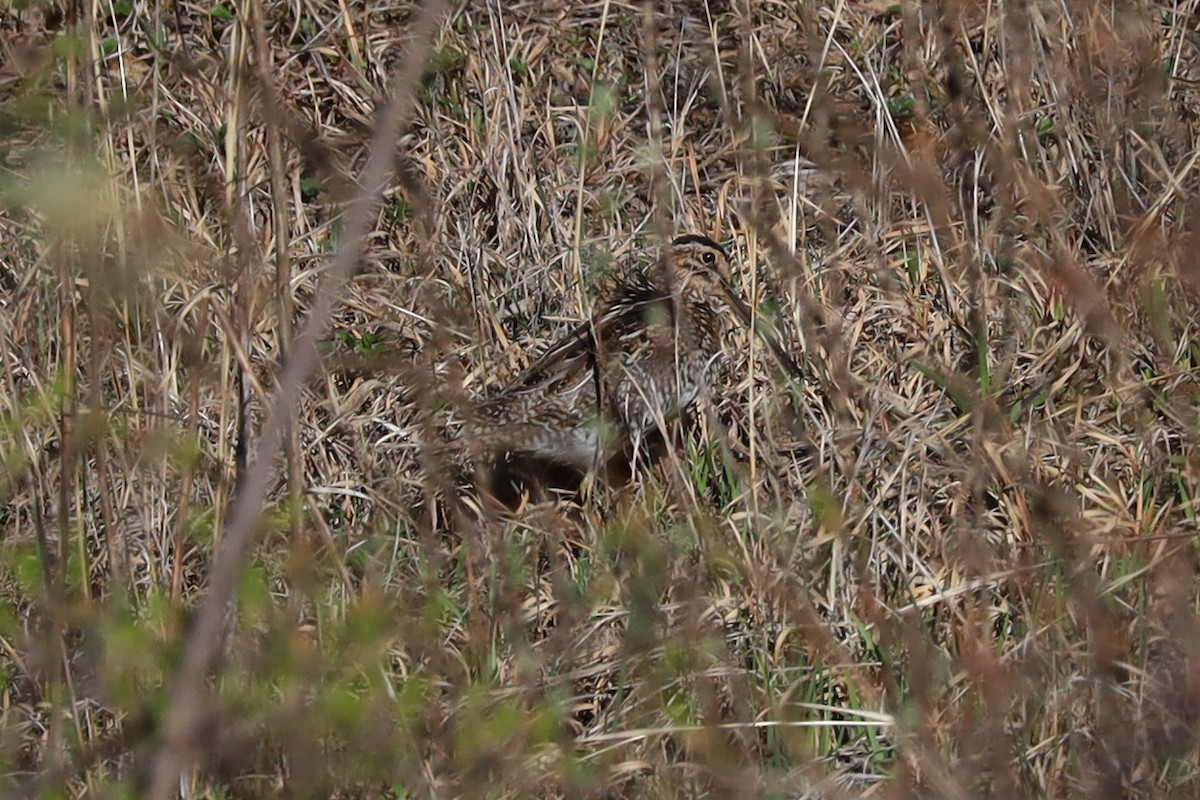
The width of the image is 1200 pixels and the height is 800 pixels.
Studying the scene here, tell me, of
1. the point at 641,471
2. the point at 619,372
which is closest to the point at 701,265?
the point at 619,372

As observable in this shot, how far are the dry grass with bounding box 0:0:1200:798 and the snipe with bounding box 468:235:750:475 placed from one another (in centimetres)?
13

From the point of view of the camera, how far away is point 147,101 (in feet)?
17.2

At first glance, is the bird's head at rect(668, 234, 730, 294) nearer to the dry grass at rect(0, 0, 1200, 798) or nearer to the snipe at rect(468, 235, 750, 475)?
the snipe at rect(468, 235, 750, 475)

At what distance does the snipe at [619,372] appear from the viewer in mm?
4391

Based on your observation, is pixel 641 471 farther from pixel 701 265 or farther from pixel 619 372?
pixel 701 265

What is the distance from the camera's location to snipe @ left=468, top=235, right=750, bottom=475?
4.39 meters

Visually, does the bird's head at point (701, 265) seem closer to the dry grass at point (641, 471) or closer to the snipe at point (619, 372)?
the snipe at point (619, 372)

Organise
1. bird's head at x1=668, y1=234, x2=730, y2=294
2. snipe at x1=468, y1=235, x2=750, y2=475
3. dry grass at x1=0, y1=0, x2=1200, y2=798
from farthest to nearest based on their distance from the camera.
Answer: bird's head at x1=668, y1=234, x2=730, y2=294
snipe at x1=468, y1=235, x2=750, y2=475
dry grass at x1=0, y1=0, x2=1200, y2=798

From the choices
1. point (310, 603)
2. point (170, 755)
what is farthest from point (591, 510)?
point (170, 755)

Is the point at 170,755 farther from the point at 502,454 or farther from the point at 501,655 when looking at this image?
the point at 502,454

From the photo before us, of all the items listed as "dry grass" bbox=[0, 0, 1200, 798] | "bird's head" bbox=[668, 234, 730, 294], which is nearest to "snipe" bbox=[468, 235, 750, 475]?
"bird's head" bbox=[668, 234, 730, 294]

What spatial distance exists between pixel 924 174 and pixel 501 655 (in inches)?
77.1

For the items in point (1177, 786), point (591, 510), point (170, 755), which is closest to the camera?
point (170, 755)

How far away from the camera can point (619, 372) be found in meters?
4.76
